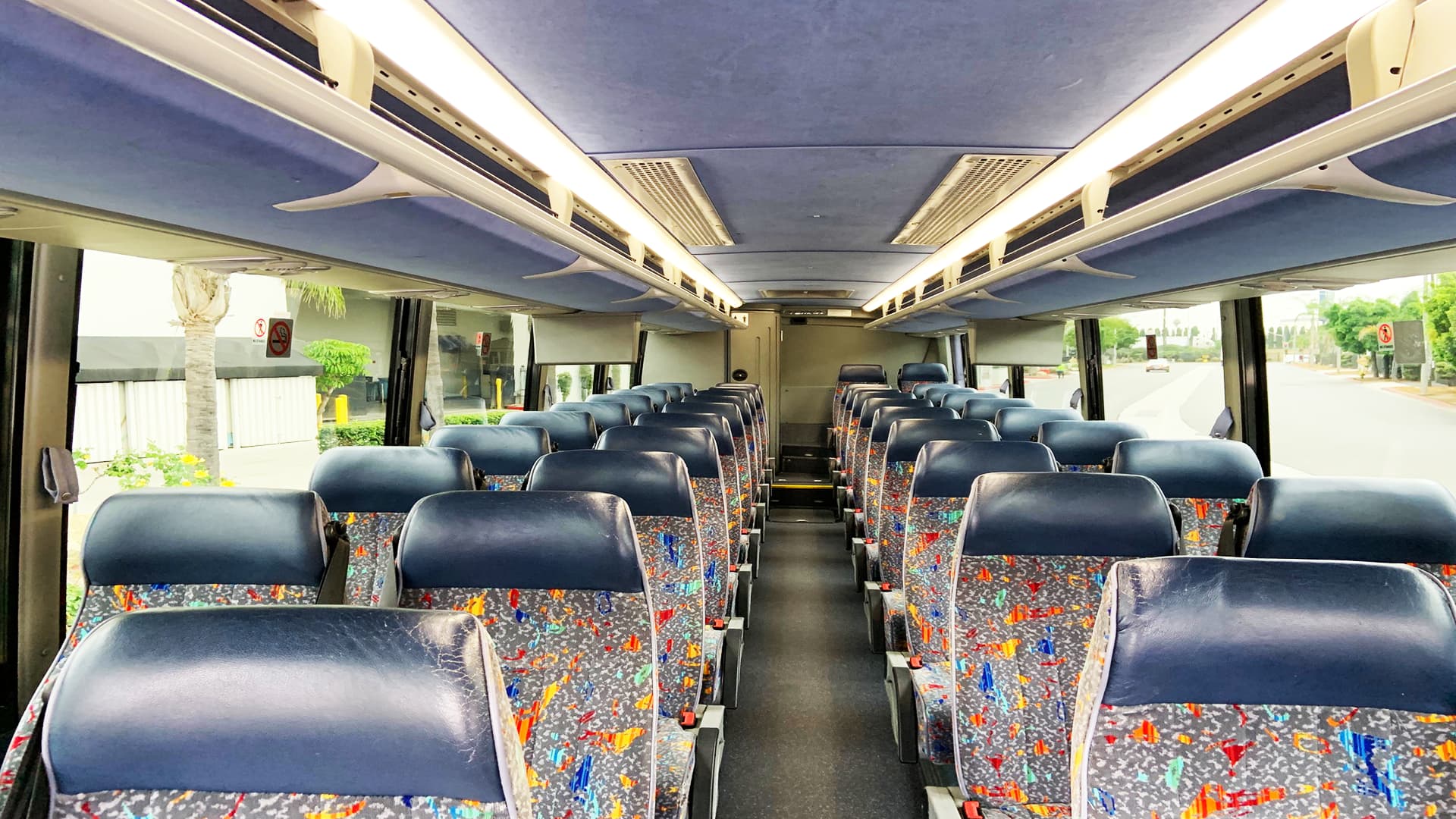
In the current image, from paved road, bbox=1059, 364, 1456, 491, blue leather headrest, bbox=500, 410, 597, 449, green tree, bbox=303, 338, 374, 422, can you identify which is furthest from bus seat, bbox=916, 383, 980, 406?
green tree, bbox=303, 338, 374, 422

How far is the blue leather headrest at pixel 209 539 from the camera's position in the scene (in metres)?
2.09

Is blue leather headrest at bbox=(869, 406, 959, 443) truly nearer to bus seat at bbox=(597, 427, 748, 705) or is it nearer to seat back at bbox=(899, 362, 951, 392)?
bus seat at bbox=(597, 427, 748, 705)

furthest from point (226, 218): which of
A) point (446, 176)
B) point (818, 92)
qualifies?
point (818, 92)

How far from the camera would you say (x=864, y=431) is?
6641 mm

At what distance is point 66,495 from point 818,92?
2991mm

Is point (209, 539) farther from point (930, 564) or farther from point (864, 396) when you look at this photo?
point (864, 396)

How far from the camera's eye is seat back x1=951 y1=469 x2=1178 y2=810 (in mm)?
2305

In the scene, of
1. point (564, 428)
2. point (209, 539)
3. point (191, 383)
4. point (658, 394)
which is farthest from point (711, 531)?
point (658, 394)

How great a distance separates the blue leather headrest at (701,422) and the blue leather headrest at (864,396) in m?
2.43

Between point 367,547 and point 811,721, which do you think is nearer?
point 367,547

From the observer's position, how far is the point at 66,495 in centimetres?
279

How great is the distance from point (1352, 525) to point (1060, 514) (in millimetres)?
856

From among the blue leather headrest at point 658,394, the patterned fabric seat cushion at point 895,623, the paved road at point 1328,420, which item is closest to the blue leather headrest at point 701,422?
the patterned fabric seat cushion at point 895,623

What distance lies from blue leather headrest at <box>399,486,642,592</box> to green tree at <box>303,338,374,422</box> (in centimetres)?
257
